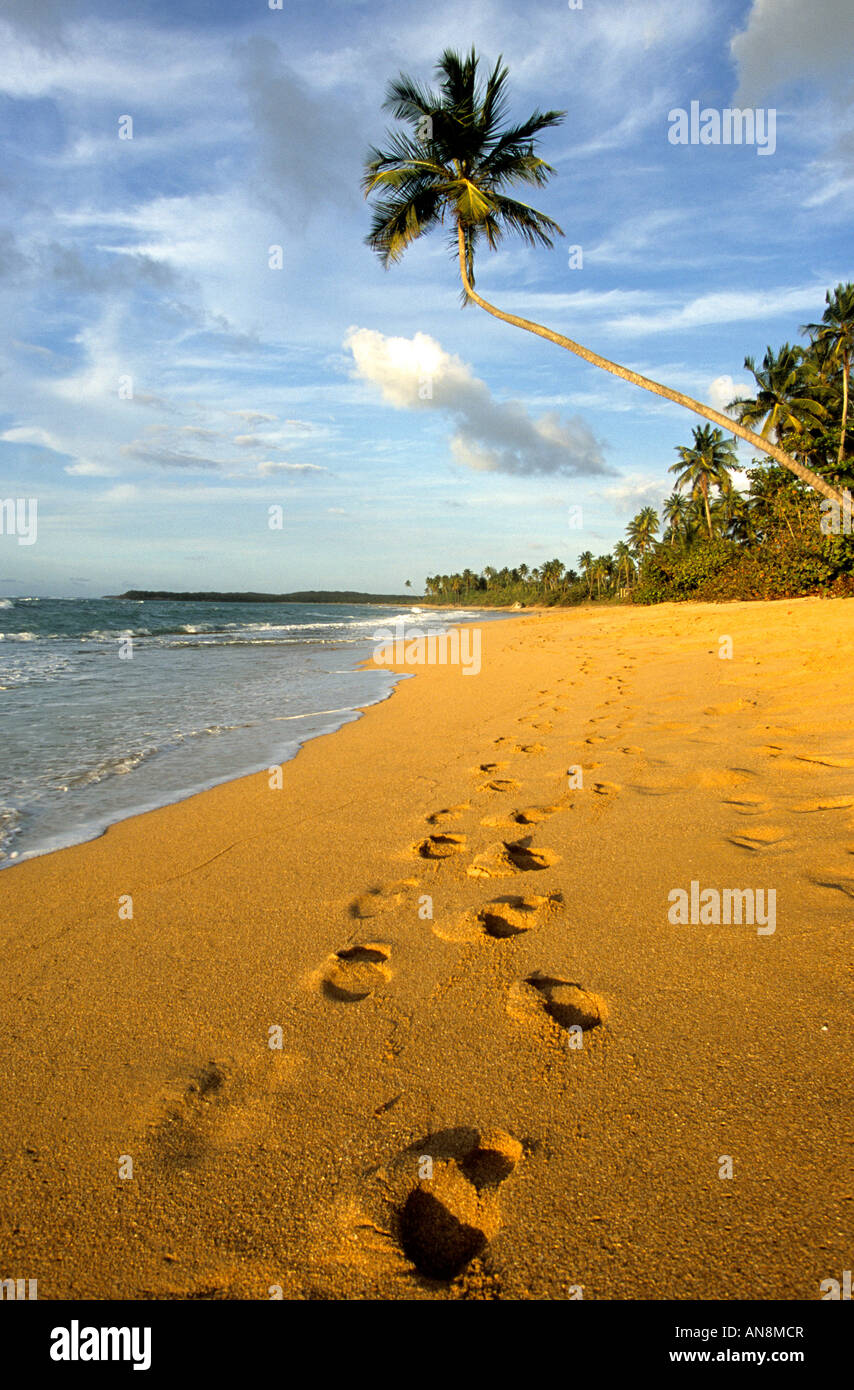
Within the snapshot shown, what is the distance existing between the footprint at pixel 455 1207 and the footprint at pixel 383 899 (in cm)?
135

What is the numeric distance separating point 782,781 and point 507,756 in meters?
2.15

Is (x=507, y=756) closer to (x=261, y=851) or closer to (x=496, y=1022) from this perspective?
(x=261, y=851)

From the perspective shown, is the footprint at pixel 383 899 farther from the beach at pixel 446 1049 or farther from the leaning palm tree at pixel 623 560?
the leaning palm tree at pixel 623 560

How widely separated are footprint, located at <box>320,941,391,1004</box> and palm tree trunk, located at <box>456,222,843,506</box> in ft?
19.4

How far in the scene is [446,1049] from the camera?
6.77 ft

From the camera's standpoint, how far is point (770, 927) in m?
2.56

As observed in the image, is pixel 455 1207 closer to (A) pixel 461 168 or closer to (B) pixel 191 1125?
(B) pixel 191 1125

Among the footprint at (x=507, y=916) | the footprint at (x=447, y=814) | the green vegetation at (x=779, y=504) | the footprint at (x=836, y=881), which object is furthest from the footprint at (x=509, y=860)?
the green vegetation at (x=779, y=504)

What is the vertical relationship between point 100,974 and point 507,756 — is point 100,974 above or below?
below

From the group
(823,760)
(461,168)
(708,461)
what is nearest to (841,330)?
(708,461)

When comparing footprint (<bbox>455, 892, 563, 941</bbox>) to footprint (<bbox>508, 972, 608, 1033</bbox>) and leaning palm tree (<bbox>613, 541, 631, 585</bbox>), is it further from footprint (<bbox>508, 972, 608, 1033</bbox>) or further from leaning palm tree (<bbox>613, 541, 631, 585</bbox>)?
leaning palm tree (<bbox>613, 541, 631, 585</bbox>)

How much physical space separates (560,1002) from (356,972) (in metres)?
0.81
